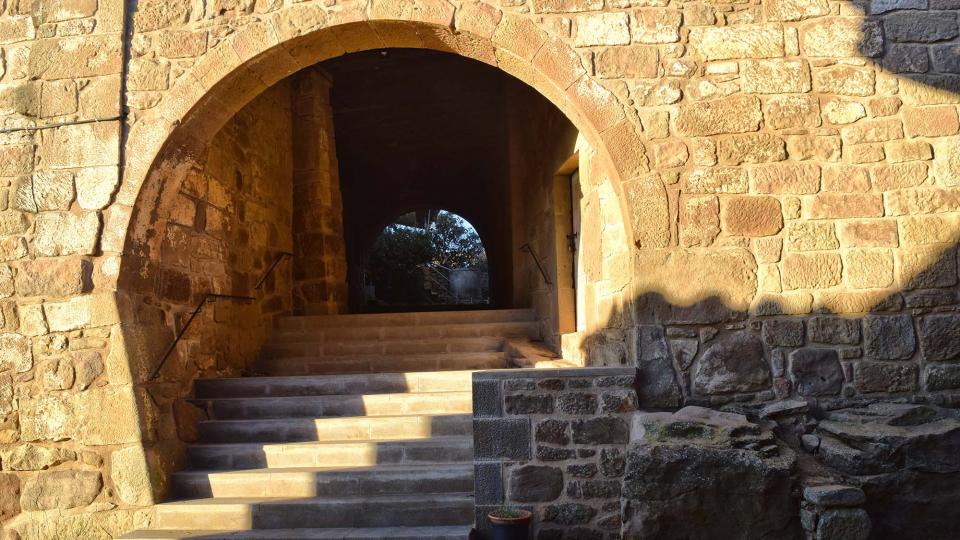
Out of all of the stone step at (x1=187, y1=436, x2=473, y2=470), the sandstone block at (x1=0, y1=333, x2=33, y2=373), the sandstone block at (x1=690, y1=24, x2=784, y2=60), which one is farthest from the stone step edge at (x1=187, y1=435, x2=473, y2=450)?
the sandstone block at (x1=690, y1=24, x2=784, y2=60)

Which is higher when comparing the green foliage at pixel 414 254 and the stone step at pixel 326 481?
the green foliage at pixel 414 254

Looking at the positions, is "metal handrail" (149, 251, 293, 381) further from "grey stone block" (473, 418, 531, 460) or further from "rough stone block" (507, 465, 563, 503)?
"rough stone block" (507, 465, 563, 503)

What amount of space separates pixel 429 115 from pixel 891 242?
24.8 feet

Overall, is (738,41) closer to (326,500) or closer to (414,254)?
(326,500)

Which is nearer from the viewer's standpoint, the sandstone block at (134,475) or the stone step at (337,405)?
the sandstone block at (134,475)

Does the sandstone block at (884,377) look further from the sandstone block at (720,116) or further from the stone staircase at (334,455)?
the stone staircase at (334,455)

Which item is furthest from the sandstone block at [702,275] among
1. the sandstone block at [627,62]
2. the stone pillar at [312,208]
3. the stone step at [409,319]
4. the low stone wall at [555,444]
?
the stone pillar at [312,208]

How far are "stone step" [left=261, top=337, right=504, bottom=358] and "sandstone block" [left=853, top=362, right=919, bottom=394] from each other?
115 inches

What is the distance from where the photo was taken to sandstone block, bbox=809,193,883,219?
13.0 feet

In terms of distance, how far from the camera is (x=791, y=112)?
4027 millimetres

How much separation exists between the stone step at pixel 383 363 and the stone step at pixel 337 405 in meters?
0.95

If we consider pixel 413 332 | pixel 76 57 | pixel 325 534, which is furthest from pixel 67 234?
pixel 413 332

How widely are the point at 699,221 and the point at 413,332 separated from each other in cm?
306

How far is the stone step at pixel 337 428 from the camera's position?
15.0 ft
